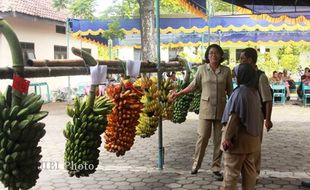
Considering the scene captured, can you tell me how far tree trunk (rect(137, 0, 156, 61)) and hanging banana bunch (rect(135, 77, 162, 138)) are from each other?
761 cm

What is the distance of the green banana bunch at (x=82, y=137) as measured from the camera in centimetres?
278

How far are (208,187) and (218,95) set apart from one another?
48.1 inches

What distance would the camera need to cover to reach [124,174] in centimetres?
573

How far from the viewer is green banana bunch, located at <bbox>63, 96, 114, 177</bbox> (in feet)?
9.12

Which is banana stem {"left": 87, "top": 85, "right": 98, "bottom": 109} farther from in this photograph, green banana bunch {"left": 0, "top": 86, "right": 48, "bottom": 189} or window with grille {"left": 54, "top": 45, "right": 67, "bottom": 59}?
window with grille {"left": 54, "top": 45, "right": 67, "bottom": 59}

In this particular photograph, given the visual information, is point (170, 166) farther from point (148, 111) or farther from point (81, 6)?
point (81, 6)

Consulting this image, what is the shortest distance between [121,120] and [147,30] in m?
9.22

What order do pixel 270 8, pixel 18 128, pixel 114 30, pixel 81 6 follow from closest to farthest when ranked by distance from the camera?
1. pixel 18 128
2. pixel 270 8
3. pixel 114 30
4. pixel 81 6

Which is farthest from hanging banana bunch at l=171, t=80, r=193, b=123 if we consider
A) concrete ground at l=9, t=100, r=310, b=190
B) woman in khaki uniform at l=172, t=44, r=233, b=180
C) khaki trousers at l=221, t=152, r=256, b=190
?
khaki trousers at l=221, t=152, r=256, b=190

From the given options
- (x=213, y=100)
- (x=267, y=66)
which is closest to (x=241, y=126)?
(x=213, y=100)

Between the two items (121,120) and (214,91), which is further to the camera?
(214,91)

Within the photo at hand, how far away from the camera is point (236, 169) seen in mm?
4004

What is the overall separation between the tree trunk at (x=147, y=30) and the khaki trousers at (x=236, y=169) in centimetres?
852

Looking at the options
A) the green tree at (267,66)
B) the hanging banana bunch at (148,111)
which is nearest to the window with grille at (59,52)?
the green tree at (267,66)
